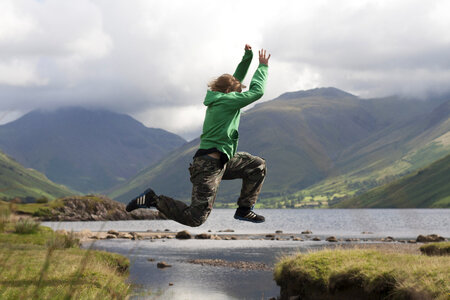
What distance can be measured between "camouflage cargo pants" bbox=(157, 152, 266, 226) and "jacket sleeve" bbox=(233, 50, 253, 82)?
68.0 inches

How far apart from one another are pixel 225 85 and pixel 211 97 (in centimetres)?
43

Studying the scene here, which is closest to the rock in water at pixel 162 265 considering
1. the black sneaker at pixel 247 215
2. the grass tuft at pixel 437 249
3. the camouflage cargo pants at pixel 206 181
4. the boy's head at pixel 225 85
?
the grass tuft at pixel 437 249

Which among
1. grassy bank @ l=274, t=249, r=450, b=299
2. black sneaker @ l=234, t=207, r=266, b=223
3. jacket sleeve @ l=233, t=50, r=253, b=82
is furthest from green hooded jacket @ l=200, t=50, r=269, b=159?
grassy bank @ l=274, t=249, r=450, b=299

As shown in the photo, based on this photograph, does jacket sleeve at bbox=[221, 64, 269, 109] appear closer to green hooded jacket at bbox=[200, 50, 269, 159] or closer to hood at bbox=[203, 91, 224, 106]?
green hooded jacket at bbox=[200, 50, 269, 159]

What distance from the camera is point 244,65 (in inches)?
392

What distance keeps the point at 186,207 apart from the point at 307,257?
74.7ft

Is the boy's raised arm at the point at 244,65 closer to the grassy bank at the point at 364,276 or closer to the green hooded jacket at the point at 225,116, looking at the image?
the green hooded jacket at the point at 225,116

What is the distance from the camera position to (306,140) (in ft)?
26.2

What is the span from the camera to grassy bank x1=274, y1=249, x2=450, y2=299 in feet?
61.6

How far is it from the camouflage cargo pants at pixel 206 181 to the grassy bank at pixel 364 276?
1090cm

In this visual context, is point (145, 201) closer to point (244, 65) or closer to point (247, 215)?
point (247, 215)

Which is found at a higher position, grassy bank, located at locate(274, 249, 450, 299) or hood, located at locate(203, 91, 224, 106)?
hood, located at locate(203, 91, 224, 106)

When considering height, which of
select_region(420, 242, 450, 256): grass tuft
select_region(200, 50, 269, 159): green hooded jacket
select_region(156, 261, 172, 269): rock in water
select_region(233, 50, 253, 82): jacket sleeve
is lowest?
select_region(156, 261, 172, 269): rock in water

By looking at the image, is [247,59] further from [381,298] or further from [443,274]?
[381,298]
